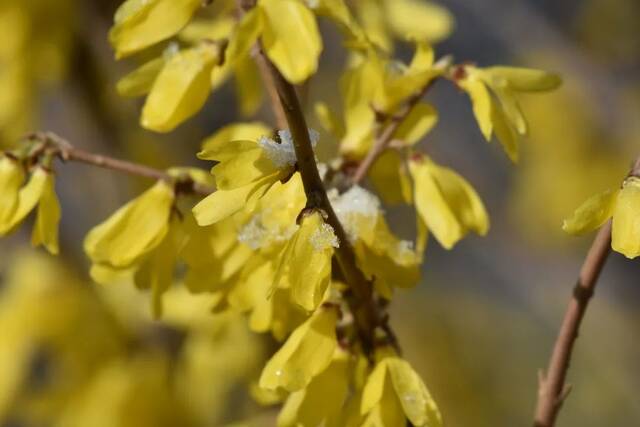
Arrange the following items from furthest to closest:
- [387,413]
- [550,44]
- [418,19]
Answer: [550,44], [418,19], [387,413]

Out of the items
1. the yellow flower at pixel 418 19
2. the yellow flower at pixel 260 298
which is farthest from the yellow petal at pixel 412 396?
the yellow flower at pixel 418 19

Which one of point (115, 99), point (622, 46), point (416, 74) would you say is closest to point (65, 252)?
point (115, 99)

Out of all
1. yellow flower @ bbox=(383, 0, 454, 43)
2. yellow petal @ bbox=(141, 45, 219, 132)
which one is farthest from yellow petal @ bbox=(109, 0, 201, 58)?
yellow flower @ bbox=(383, 0, 454, 43)

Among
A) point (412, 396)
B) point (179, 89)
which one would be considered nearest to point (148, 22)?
point (179, 89)

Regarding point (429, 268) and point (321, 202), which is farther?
point (429, 268)

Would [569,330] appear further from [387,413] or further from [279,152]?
[279,152]

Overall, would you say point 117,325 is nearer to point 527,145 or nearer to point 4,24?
point 4,24

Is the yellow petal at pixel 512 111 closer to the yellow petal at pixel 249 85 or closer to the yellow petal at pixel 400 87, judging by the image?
the yellow petal at pixel 400 87
